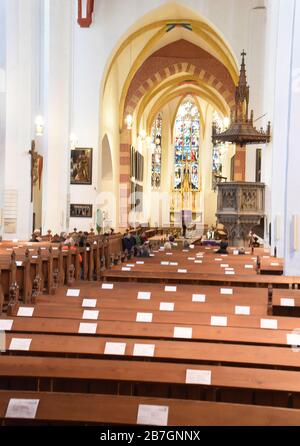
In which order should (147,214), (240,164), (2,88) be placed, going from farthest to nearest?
1. (147,214)
2. (240,164)
3. (2,88)

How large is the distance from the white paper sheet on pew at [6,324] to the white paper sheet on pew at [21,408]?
5.54ft

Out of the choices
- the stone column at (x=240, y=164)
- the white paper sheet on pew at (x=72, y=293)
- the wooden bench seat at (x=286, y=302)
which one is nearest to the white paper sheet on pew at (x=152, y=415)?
the wooden bench seat at (x=286, y=302)

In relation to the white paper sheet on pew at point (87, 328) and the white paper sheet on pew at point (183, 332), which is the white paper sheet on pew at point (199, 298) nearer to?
the white paper sheet on pew at point (183, 332)

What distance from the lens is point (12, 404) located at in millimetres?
3203

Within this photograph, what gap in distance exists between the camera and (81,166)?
72.8ft

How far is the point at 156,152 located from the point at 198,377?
1421 inches

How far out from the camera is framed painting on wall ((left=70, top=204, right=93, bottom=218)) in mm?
22172

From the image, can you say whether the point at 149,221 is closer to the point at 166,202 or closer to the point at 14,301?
the point at 166,202

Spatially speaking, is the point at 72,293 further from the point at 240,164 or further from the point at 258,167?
the point at 240,164

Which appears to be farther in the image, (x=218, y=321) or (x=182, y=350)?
(x=218, y=321)

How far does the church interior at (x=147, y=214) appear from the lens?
3812mm

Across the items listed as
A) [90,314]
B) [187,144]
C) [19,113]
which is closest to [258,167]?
[19,113]

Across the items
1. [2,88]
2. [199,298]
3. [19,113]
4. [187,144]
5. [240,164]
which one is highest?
[187,144]

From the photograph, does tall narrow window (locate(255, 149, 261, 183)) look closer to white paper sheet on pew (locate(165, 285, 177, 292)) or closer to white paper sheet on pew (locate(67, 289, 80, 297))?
white paper sheet on pew (locate(165, 285, 177, 292))
